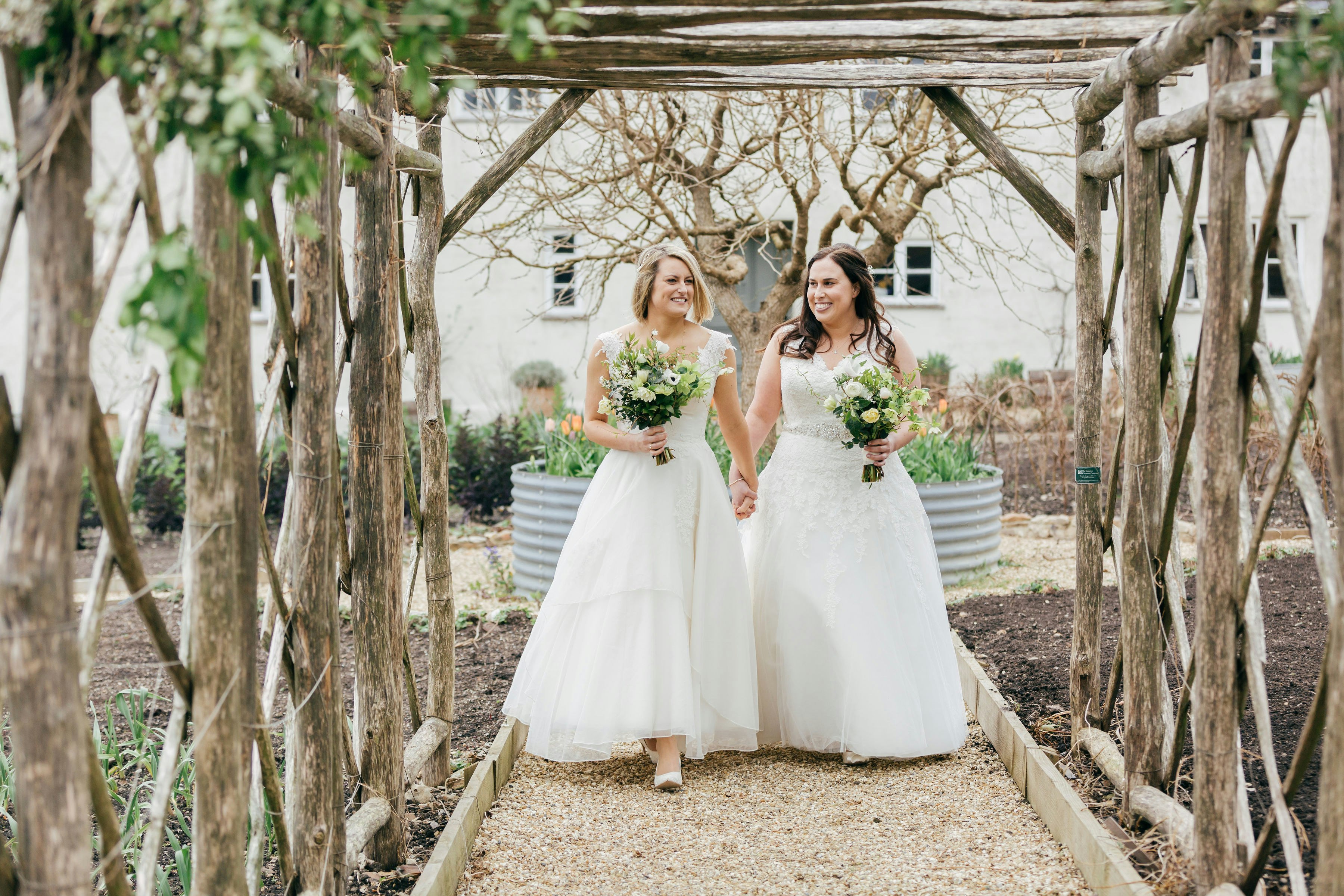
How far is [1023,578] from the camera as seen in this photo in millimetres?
7695

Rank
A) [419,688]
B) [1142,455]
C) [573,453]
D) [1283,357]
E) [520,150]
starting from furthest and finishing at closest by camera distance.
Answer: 1. [1283,357]
2. [573,453]
3. [419,688]
4. [520,150]
5. [1142,455]

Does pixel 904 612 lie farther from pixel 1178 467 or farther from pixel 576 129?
pixel 576 129

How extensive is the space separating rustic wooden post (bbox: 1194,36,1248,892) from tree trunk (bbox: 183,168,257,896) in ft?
7.44

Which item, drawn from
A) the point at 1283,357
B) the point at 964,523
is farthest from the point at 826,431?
the point at 1283,357

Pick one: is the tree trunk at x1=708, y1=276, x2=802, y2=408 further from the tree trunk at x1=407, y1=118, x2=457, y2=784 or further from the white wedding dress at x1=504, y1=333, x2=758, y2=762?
the tree trunk at x1=407, y1=118, x2=457, y2=784

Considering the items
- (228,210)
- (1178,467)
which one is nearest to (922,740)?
(1178,467)

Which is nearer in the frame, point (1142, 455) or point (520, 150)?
point (1142, 455)

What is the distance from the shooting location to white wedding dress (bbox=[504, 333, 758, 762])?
13.1ft

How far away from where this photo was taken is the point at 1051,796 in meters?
3.63

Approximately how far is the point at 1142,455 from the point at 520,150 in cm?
281

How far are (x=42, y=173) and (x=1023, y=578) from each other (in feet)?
23.6

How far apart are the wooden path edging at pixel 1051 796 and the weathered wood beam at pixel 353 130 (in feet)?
9.46

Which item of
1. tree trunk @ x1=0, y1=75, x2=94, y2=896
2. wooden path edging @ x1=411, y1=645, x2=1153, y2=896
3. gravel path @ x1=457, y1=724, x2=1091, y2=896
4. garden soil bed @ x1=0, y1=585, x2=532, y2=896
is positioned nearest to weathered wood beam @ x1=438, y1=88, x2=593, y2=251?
garden soil bed @ x1=0, y1=585, x2=532, y2=896

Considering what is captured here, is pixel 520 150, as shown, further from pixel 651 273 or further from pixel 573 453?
pixel 573 453
